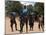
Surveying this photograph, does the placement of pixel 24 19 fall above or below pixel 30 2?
below

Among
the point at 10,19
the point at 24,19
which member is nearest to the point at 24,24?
the point at 24,19

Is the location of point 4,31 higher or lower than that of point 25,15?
lower

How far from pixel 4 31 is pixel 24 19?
34cm

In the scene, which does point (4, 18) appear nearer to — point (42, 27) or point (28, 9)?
point (28, 9)

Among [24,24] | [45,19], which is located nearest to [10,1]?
[24,24]

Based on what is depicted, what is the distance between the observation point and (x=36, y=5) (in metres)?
1.47

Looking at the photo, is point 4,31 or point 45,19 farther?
point 45,19

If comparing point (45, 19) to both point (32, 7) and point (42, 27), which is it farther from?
point (32, 7)

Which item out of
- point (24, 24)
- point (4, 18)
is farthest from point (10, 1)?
point (24, 24)

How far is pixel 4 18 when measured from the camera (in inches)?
53.8

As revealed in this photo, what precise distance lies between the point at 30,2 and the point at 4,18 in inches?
18.2
